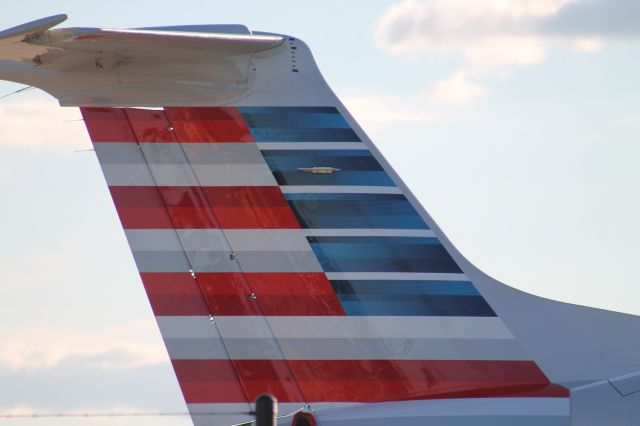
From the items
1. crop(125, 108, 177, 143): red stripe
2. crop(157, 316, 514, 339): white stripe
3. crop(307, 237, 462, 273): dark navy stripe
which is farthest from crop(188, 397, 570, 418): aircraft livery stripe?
crop(125, 108, 177, 143): red stripe

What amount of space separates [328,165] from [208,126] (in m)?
0.87

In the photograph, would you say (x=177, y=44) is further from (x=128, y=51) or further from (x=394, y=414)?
(x=394, y=414)

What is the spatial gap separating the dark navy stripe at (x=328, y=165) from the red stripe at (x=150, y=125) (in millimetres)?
692

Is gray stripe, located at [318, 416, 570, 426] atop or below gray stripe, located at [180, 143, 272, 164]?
below

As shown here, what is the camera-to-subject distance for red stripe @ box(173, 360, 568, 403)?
8.74 metres

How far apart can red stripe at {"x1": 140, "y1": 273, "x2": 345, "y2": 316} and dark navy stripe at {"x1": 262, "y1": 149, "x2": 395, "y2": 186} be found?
0.66 meters

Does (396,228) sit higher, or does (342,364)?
(396,228)

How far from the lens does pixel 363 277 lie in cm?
886

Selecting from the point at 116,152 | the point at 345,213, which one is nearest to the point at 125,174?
the point at 116,152

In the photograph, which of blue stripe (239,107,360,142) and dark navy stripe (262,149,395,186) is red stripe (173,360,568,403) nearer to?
dark navy stripe (262,149,395,186)

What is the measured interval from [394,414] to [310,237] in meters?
1.32

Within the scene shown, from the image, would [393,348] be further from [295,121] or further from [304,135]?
[295,121]

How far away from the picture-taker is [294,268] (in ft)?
29.2

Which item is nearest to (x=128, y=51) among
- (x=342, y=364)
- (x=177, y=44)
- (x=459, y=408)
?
(x=177, y=44)
